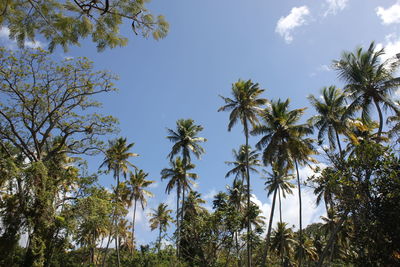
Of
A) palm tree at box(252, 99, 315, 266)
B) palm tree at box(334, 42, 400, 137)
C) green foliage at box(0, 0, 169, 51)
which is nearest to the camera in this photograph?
green foliage at box(0, 0, 169, 51)

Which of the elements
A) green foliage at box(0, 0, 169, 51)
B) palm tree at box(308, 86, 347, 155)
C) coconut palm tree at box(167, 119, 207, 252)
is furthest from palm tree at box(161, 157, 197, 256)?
green foliage at box(0, 0, 169, 51)

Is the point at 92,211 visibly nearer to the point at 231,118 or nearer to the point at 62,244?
the point at 62,244

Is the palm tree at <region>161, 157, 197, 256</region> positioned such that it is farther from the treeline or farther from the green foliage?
the green foliage

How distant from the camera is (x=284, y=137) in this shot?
80.8ft

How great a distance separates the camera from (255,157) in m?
34.4

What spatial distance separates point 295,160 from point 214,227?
8735 mm

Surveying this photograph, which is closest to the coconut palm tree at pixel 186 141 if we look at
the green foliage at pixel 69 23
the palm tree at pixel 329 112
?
the palm tree at pixel 329 112

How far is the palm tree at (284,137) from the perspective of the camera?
24.0 m

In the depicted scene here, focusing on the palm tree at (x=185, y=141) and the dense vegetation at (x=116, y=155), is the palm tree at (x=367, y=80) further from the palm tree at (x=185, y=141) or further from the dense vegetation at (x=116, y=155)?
the palm tree at (x=185, y=141)

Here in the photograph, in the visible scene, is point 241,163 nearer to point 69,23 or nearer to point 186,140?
point 186,140

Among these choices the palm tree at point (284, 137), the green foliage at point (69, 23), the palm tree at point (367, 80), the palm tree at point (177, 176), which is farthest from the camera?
the palm tree at point (177, 176)

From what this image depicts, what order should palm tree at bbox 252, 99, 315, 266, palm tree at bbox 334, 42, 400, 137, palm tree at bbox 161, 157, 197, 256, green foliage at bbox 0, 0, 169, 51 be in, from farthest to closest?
palm tree at bbox 161, 157, 197, 256, palm tree at bbox 252, 99, 315, 266, palm tree at bbox 334, 42, 400, 137, green foliage at bbox 0, 0, 169, 51

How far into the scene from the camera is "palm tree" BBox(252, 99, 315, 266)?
945 inches

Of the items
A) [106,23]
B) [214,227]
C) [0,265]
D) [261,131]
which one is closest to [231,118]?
[261,131]
